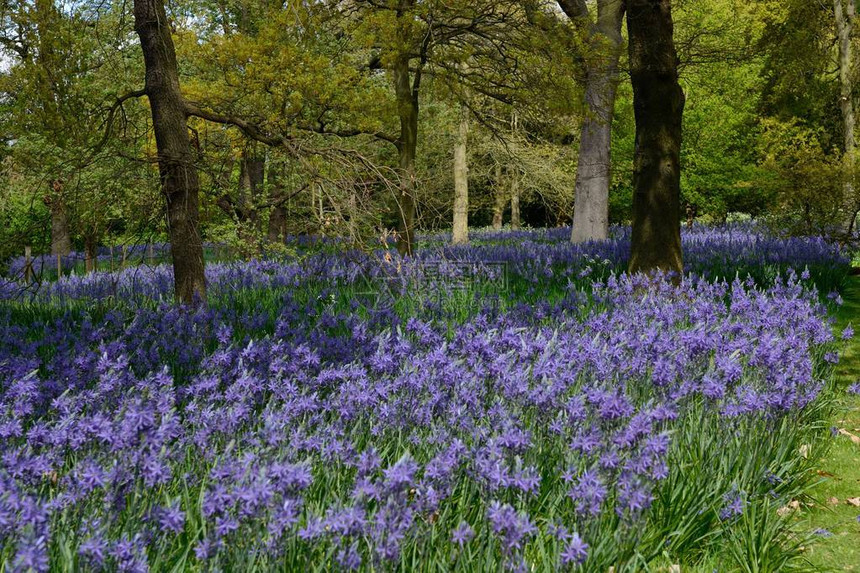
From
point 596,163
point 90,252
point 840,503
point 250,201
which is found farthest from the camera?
point 90,252

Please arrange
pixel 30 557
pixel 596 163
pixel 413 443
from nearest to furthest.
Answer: pixel 30 557
pixel 413 443
pixel 596 163

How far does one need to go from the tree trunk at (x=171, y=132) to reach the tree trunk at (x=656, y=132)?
502 cm

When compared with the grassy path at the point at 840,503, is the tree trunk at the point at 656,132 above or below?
above

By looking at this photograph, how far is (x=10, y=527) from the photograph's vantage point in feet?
7.29

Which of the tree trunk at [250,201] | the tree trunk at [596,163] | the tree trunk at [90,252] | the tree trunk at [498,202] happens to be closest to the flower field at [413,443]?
the tree trunk at [250,201]

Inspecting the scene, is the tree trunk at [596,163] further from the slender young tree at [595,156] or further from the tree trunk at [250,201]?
the tree trunk at [250,201]

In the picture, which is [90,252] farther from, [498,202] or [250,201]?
[498,202]

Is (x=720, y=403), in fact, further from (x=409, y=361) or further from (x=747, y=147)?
(x=747, y=147)

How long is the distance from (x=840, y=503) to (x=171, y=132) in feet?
19.6

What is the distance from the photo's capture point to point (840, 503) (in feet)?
14.6

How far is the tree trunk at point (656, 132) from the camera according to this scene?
845 centimetres

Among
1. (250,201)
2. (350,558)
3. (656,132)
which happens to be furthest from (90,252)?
(350,558)

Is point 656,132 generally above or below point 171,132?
above

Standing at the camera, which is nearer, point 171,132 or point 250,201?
point 171,132
